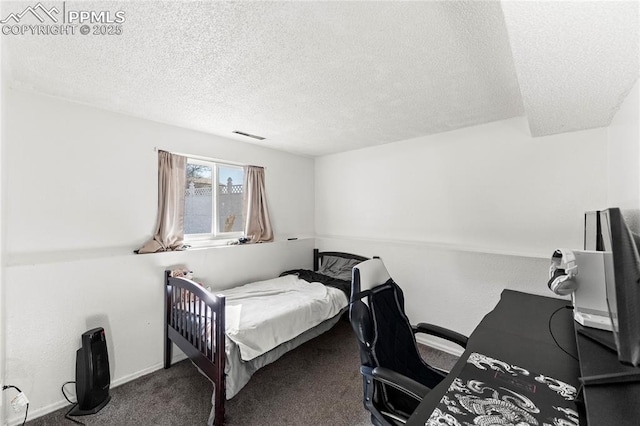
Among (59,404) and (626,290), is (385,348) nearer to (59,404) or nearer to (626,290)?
(626,290)

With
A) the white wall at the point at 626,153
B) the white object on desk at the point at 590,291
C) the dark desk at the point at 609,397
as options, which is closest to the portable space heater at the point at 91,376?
the dark desk at the point at 609,397

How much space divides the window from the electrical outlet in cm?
161

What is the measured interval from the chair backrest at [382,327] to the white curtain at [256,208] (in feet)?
6.90

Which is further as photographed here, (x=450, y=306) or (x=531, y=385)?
(x=450, y=306)

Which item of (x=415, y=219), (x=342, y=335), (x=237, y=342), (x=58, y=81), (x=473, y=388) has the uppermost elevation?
(x=58, y=81)

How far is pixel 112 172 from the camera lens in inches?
89.5

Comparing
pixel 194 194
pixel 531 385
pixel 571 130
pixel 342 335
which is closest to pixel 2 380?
pixel 194 194

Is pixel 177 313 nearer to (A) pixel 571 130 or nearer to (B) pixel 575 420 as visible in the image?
(B) pixel 575 420

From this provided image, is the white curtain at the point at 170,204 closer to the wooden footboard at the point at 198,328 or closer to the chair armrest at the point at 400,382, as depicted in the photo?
the wooden footboard at the point at 198,328

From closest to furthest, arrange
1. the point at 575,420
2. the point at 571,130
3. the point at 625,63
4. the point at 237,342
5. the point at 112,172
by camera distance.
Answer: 1. the point at 575,420
2. the point at 625,63
3. the point at 237,342
4. the point at 571,130
5. the point at 112,172

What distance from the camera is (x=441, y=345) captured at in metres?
2.75

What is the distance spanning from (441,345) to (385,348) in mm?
1746

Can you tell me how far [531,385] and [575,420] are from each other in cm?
17

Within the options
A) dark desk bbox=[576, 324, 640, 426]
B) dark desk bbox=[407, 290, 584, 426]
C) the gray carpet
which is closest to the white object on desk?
dark desk bbox=[407, 290, 584, 426]
